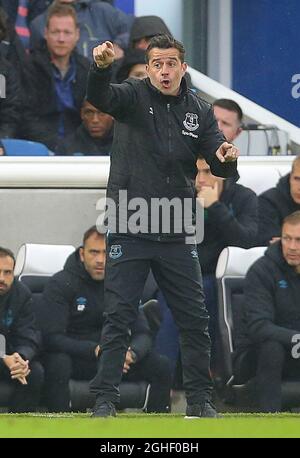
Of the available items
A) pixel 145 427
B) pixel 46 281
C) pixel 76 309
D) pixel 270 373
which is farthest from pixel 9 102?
pixel 145 427

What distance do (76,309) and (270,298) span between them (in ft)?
3.56

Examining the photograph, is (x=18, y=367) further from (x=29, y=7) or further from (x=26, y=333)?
(x=29, y=7)

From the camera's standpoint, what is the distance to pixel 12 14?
35.3 ft

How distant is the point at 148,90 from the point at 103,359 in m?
1.26

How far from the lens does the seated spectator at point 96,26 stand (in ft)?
34.4

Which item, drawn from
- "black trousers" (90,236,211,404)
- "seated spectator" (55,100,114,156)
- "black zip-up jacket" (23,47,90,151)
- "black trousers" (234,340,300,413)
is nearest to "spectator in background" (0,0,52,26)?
"black zip-up jacket" (23,47,90,151)

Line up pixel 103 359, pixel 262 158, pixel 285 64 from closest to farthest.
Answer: pixel 103 359, pixel 262 158, pixel 285 64

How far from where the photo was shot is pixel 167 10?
1162 cm

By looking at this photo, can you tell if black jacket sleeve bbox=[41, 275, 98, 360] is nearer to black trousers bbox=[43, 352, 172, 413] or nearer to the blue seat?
black trousers bbox=[43, 352, 172, 413]

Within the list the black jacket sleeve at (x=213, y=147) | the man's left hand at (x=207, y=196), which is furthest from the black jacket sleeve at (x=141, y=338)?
the black jacket sleeve at (x=213, y=147)

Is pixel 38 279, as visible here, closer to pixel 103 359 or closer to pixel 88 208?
pixel 88 208

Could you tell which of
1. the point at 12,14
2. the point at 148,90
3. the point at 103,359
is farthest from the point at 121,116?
the point at 12,14

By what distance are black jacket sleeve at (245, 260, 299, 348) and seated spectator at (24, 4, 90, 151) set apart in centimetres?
190

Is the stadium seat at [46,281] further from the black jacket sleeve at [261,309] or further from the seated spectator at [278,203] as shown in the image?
the seated spectator at [278,203]
